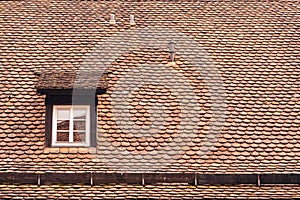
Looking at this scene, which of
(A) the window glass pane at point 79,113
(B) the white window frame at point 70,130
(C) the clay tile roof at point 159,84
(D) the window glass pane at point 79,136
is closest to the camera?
(C) the clay tile roof at point 159,84

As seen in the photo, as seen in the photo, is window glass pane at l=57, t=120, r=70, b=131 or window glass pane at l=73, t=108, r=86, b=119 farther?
window glass pane at l=73, t=108, r=86, b=119

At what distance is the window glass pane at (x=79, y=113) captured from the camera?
12703mm

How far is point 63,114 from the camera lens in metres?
12.8

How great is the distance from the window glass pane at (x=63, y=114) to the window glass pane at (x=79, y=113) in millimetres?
150

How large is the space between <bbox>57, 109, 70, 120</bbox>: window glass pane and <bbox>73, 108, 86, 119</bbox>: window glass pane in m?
0.15

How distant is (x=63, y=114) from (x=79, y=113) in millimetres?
329

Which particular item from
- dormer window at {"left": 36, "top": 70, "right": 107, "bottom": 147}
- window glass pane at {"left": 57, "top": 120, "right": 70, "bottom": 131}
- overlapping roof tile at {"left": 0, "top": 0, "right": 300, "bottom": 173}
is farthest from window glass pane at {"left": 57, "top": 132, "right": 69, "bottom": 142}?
overlapping roof tile at {"left": 0, "top": 0, "right": 300, "bottom": 173}

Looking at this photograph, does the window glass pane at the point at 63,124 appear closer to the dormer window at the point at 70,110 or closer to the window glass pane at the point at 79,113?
the dormer window at the point at 70,110

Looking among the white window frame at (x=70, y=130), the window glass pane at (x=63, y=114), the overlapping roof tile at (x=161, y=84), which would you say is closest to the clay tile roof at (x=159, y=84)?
the overlapping roof tile at (x=161, y=84)

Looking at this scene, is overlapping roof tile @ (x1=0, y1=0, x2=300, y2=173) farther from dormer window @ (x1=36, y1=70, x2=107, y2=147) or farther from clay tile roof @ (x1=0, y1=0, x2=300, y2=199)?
dormer window @ (x1=36, y1=70, x2=107, y2=147)

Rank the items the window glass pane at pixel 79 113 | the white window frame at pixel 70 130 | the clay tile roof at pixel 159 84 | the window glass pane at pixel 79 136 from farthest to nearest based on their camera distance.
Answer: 1. the window glass pane at pixel 79 113
2. the window glass pane at pixel 79 136
3. the white window frame at pixel 70 130
4. the clay tile roof at pixel 159 84

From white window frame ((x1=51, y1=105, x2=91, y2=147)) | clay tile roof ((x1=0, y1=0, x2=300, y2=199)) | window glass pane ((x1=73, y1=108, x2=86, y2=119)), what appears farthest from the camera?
window glass pane ((x1=73, y1=108, x2=86, y2=119))

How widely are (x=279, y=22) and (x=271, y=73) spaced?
7.44 ft

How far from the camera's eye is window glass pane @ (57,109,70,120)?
41.8ft
